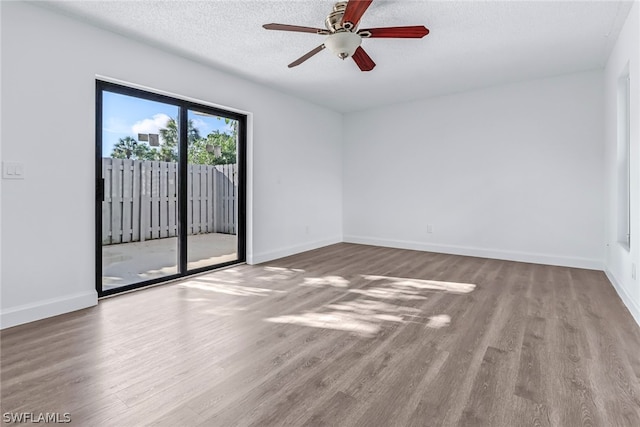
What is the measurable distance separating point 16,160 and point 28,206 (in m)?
0.37

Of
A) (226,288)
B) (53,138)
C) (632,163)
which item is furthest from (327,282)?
(632,163)

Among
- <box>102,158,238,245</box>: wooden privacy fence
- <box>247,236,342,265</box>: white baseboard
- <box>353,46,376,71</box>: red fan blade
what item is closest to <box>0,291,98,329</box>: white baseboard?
<box>102,158,238,245</box>: wooden privacy fence

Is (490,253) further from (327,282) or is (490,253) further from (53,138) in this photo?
(53,138)

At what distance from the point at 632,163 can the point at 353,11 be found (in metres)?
2.71

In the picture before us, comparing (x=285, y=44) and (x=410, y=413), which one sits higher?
(x=285, y=44)

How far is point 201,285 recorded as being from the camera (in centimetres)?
363

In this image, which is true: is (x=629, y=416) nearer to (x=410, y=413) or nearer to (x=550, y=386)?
(x=550, y=386)

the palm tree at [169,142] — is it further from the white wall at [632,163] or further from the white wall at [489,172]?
the white wall at [632,163]

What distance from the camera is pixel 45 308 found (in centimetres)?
272

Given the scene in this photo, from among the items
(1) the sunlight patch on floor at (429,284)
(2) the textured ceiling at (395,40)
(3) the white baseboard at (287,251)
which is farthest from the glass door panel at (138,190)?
(1) the sunlight patch on floor at (429,284)

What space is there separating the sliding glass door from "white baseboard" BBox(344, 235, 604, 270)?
8.89ft

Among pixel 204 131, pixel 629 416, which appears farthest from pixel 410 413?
pixel 204 131

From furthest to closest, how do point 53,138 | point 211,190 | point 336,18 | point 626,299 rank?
1. point 211,190
2. point 626,299
3. point 53,138
4. point 336,18

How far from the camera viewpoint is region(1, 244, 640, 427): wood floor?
1.57 m
